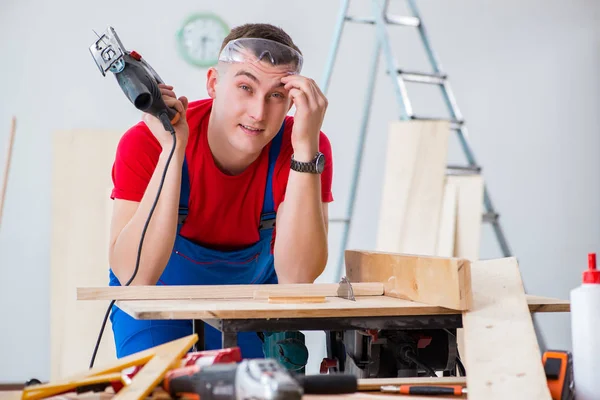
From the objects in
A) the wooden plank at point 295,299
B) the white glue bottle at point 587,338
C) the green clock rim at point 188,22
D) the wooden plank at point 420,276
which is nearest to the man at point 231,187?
the wooden plank at point 420,276

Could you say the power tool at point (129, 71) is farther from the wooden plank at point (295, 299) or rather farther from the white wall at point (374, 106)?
the white wall at point (374, 106)

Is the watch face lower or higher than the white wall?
lower

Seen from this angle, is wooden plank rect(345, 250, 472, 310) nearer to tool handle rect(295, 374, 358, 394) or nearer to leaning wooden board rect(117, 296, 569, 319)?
leaning wooden board rect(117, 296, 569, 319)

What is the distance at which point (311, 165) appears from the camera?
76.9 inches

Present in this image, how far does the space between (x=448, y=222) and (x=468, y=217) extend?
11cm

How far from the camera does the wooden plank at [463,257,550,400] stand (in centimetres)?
106

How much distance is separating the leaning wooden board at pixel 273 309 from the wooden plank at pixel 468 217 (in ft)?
8.25

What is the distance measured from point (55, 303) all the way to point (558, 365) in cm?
359

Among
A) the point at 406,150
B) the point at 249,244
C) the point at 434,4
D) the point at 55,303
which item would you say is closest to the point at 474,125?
the point at 434,4

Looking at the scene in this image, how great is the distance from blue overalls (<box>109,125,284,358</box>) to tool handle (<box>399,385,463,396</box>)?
2.83ft

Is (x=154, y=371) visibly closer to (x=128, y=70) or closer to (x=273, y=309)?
(x=273, y=309)

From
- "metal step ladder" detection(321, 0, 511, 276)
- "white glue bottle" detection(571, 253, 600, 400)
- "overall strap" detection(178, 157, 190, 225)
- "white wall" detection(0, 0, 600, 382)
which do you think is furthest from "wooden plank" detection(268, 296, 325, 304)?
"white wall" detection(0, 0, 600, 382)

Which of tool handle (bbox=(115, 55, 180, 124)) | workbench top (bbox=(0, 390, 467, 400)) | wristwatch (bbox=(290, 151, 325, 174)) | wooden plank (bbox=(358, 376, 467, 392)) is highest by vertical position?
tool handle (bbox=(115, 55, 180, 124))

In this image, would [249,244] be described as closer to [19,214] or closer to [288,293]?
[288,293]
